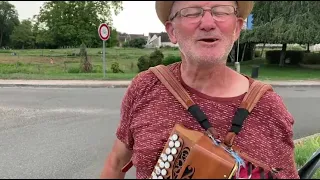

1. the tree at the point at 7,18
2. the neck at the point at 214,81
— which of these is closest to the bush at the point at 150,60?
the neck at the point at 214,81

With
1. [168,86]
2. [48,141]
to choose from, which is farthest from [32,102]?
[168,86]

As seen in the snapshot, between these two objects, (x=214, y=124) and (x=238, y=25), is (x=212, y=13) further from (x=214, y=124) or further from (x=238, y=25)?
(x=214, y=124)

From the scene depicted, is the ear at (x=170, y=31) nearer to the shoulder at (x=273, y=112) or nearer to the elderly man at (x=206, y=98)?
the elderly man at (x=206, y=98)

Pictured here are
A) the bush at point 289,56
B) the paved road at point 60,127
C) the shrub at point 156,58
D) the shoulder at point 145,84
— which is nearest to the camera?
the shoulder at point 145,84

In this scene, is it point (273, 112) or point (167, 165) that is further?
point (273, 112)

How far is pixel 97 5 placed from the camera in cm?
103

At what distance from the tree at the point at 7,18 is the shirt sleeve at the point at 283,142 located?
2.43 ft

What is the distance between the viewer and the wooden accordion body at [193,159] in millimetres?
879

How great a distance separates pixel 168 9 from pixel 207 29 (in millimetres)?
143

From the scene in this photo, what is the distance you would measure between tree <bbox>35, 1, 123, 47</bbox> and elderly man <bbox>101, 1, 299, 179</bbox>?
186mm

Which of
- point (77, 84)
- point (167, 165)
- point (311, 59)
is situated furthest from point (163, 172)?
point (311, 59)

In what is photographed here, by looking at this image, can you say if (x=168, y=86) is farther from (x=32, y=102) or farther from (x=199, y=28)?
(x=32, y=102)

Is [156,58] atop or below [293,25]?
below

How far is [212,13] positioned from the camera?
114 centimetres
